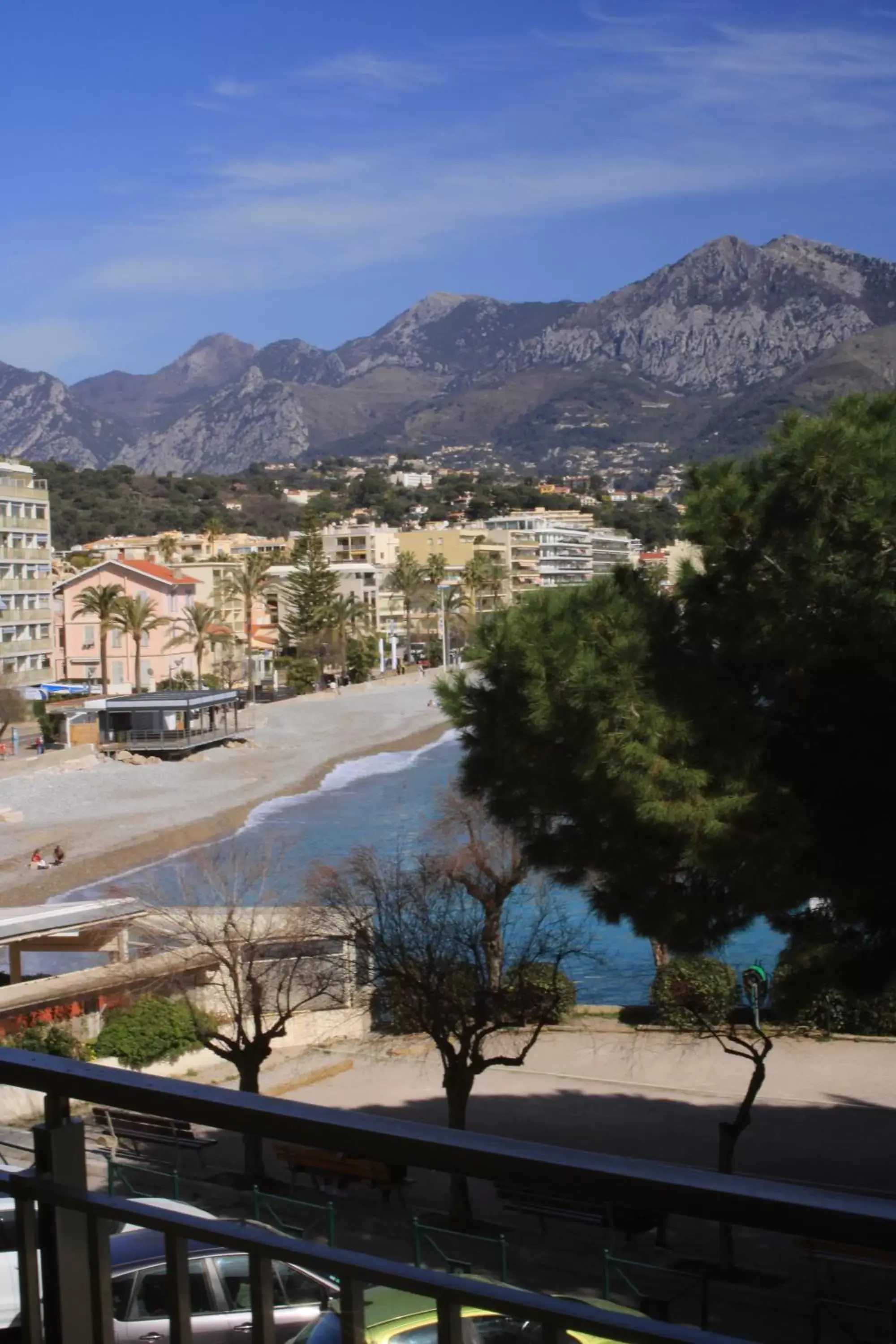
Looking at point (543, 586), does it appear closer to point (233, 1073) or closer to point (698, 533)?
point (698, 533)

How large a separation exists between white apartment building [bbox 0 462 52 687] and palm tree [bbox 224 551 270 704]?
48.4 feet

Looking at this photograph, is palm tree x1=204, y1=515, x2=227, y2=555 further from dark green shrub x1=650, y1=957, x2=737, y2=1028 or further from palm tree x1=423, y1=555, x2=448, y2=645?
dark green shrub x1=650, y1=957, x2=737, y2=1028

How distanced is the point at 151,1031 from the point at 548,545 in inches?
3909

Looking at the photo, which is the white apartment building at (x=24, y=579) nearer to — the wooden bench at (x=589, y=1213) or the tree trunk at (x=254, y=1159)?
the tree trunk at (x=254, y=1159)

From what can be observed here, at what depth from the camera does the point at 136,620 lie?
54625mm

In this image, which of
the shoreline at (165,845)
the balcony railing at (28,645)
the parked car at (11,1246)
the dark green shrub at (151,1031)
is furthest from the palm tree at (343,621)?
the parked car at (11,1246)

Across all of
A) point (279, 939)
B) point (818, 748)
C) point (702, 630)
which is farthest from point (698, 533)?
point (279, 939)

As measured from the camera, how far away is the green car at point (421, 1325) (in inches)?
53.8

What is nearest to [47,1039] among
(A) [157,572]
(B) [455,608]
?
(A) [157,572]

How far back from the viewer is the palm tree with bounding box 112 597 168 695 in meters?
54.8

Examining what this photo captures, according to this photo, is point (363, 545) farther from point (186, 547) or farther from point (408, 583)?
point (408, 583)

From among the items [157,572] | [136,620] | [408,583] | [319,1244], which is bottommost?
[319,1244]

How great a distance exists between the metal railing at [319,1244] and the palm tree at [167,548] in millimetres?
80797

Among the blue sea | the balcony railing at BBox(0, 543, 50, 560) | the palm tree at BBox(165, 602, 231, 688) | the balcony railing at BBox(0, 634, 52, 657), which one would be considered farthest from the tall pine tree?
the balcony railing at BBox(0, 543, 50, 560)
